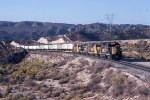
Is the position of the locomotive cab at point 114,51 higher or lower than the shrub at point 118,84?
higher

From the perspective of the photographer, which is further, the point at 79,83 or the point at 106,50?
the point at 106,50

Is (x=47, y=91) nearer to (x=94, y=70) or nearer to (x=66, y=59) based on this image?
(x=94, y=70)

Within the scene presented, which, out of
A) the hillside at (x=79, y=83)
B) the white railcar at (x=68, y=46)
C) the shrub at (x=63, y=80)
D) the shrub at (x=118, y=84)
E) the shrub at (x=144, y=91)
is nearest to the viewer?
the shrub at (x=144, y=91)

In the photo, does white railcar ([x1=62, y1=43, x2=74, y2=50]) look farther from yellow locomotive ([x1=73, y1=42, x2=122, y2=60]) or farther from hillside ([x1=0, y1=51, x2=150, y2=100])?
yellow locomotive ([x1=73, y1=42, x2=122, y2=60])

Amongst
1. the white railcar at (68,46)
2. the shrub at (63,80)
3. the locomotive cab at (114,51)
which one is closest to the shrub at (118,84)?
the shrub at (63,80)

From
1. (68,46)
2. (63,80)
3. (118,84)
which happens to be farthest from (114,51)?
(68,46)

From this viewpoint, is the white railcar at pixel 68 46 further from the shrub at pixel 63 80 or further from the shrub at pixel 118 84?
the shrub at pixel 118 84

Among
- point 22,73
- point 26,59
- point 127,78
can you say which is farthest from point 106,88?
point 26,59

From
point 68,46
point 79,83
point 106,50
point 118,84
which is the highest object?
point 106,50

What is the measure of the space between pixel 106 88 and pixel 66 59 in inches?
1328

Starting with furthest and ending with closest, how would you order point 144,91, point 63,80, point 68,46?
point 68,46 < point 63,80 < point 144,91

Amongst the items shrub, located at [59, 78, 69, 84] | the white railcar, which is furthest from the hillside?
the white railcar

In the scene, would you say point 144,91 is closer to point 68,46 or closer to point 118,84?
point 118,84

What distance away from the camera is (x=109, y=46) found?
58281mm
